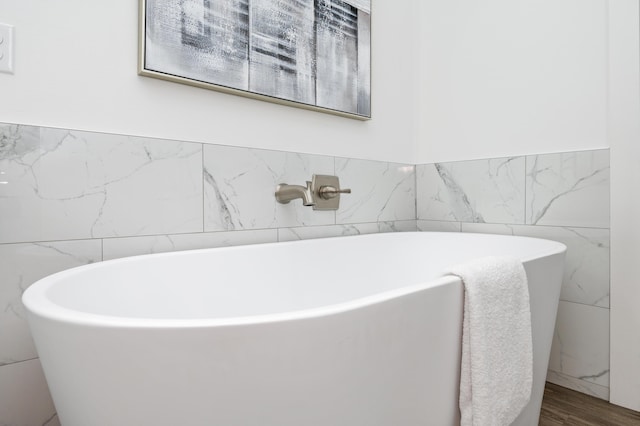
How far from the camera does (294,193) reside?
4.81 ft

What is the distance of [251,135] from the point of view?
144cm

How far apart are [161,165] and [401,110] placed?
1.33 metres

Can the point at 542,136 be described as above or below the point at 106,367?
above

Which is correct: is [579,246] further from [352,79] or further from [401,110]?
[352,79]

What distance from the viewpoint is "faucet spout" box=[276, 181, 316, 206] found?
4.73 ft

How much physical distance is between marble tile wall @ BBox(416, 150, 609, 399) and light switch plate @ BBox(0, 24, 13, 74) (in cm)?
Result: 180

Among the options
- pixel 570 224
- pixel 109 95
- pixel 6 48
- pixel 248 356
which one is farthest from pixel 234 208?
pixel 570 224

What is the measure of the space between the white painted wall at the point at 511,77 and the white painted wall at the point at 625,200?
2.1 inches

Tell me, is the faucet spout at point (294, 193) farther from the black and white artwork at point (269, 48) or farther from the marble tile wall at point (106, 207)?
the black and white artwork at point (269, 48)

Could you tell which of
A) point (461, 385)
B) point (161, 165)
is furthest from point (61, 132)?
point (461, 385)

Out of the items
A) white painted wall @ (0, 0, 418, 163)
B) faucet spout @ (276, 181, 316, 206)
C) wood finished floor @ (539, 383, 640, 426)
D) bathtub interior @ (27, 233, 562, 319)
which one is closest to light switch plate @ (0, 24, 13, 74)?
white painted wall @ (0, 0, 418, 163)

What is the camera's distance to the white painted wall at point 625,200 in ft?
4.47

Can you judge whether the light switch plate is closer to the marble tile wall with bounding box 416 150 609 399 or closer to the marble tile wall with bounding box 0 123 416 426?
the marble tile wall with bounding box 0 123 416 426

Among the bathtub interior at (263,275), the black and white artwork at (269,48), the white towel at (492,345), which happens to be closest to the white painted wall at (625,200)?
the bathtub interior at (263,275)
